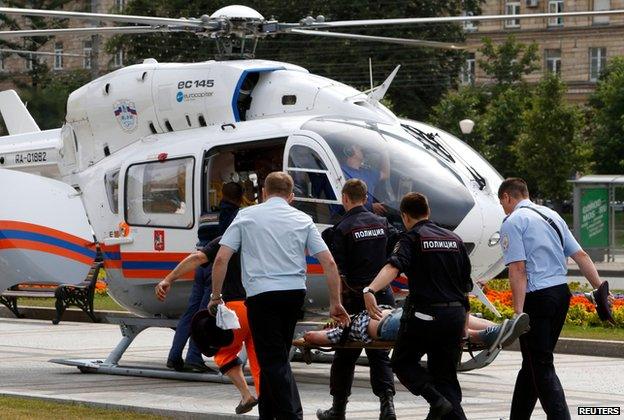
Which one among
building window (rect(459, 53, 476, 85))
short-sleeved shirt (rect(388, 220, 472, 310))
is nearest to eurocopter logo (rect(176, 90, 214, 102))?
short-sleeved shirt (rect(388, 220, 472, 310))

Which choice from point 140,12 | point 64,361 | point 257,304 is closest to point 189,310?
point 64,361

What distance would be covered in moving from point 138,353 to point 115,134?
9.19 ft

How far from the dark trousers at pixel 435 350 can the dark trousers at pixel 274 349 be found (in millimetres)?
816

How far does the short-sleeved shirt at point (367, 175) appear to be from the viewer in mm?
14211

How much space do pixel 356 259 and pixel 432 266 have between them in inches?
65.2

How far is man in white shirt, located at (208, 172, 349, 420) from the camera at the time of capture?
35.4 ft

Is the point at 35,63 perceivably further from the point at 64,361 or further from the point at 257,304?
the point at 257,304

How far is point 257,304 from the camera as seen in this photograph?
35.5 feet

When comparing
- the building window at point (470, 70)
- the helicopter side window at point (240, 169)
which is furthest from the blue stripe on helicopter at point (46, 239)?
the building window at point (470, 70)

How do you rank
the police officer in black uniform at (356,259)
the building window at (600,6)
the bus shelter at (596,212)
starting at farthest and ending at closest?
the building window at (600,6)
the bus shelter at (596,212)
the police officer in black uniform at (356,259)

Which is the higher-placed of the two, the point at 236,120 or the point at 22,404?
the point at 236,120

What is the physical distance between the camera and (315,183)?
47.5 ft

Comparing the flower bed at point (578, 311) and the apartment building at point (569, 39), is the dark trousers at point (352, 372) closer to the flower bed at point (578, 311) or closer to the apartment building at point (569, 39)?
the flower bed at point (578, 311)

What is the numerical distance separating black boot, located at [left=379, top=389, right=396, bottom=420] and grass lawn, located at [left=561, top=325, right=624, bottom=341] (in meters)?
6.15
